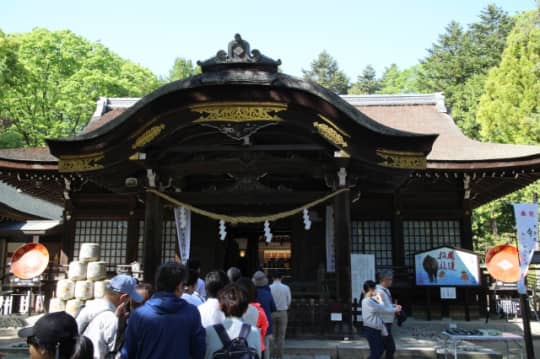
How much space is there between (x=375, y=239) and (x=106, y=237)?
25.8 feet

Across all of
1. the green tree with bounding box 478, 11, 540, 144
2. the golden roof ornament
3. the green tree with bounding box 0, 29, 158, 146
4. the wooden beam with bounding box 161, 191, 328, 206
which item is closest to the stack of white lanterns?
the wooden beam with bounding box 161, 191, 328, 206

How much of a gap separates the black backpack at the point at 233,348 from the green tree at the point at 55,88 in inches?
1095

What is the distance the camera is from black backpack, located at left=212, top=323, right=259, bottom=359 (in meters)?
3.30

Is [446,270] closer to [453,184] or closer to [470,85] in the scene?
[453,184]

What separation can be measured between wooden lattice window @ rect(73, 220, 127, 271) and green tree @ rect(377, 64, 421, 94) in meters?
38.3

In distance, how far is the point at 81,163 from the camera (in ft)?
30.2

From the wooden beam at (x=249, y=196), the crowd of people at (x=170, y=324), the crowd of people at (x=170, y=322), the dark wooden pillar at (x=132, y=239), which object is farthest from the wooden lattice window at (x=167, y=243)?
the crowd of people at (x=170, y=324)

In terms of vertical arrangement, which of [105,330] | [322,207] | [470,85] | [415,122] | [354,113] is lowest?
[105,330]

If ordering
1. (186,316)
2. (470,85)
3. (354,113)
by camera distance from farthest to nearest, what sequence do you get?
(470,85), (354,113), (186,316)

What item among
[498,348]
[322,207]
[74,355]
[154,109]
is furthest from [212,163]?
[74,355]

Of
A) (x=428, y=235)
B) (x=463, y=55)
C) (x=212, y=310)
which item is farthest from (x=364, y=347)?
(x=463, y=55)

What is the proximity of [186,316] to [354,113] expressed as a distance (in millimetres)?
5912

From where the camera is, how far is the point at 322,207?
41.4ft

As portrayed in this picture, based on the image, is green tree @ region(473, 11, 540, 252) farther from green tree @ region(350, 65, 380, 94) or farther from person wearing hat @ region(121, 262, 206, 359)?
green tree @ region(350, 65, 380, 94)
